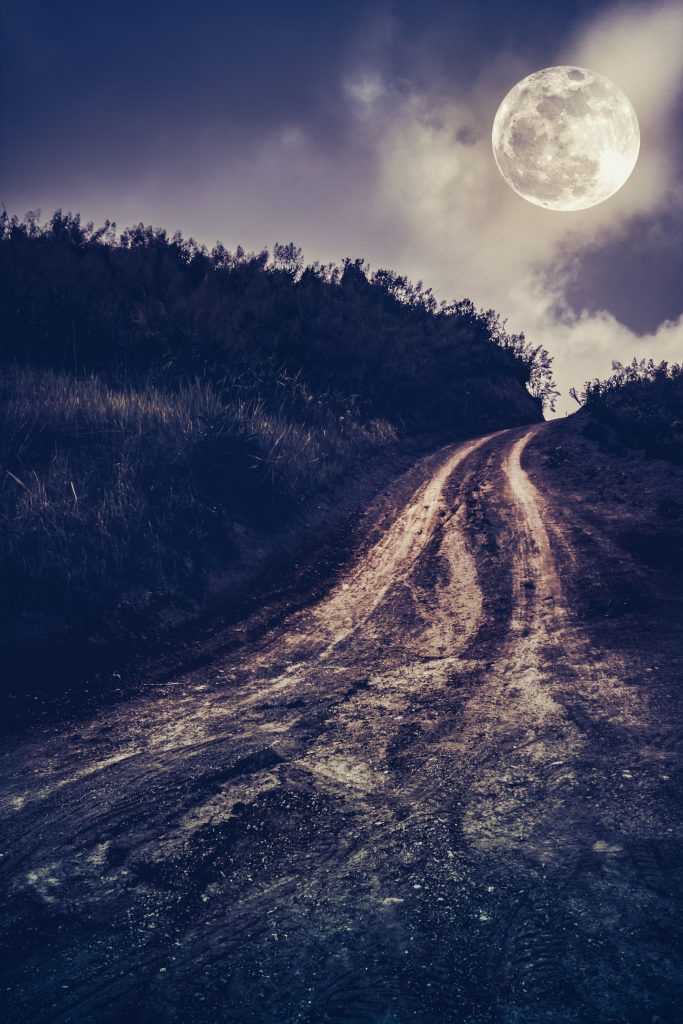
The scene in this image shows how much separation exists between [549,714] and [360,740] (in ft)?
4.11

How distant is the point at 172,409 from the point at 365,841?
7.14m

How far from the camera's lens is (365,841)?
10.1ft

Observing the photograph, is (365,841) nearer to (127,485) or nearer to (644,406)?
(127,485)

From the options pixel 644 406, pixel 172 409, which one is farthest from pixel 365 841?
pixel 644 406

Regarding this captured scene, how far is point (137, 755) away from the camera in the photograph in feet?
13.2

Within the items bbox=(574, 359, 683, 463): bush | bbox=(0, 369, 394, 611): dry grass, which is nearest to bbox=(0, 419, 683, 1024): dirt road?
bbox=(0, 369, 394, 611): dry grass

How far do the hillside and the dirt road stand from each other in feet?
6.94

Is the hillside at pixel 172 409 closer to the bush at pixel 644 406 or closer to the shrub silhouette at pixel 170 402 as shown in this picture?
the shrub silhouette at pixel 170 402

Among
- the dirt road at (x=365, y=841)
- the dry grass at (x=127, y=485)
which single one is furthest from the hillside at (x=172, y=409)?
the dirt road at (x=365, y=841)

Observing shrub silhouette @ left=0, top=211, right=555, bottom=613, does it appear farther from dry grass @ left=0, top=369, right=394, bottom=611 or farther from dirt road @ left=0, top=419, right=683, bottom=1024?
dirt road @ left=0, top=419, right=683, bottom=1024

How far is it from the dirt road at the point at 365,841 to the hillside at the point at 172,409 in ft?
6.94

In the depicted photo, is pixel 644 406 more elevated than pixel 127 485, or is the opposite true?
pixel 644 406

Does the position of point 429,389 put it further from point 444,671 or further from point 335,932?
point 335,932

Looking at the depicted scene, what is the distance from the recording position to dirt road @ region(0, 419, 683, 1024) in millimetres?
2320
